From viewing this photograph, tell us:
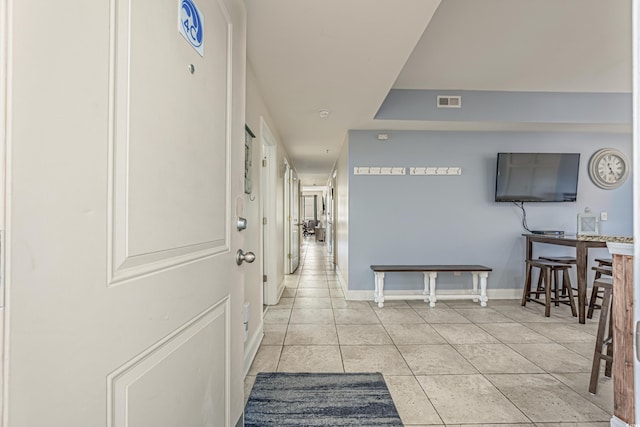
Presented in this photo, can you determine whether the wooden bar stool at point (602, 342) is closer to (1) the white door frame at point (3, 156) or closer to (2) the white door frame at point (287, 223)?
(1) the white door frame at point (3, 156)

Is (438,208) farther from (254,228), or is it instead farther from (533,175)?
(254,228)

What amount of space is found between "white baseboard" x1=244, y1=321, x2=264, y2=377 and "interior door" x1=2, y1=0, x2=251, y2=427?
1184 mm

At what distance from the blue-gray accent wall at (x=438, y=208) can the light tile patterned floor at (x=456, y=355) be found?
1.91 ft

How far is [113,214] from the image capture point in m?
0.61

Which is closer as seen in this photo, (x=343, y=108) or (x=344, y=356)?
(x=344, y=356)

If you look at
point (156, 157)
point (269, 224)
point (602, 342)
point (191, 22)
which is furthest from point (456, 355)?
point (191, 22)

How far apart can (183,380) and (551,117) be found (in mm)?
4465

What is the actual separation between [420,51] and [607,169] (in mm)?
3292

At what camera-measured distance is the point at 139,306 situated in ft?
2.22

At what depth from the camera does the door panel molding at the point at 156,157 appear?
2.02ft

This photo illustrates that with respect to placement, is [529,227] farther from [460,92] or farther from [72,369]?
[72,369]

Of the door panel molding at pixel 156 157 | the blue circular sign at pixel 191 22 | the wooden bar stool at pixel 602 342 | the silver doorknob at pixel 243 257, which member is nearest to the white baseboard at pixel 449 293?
the wooden bar stool at pixel 602 342

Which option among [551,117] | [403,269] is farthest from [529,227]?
[403,269]

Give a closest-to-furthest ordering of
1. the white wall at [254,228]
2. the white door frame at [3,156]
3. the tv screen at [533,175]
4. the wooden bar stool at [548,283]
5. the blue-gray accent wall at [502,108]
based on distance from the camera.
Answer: the white door frame at [3,156], the white wall at [254,228], the wooden bar stool at [548,283], the blue-gray accent wall at [502,108], the tv screen at [533,175]
